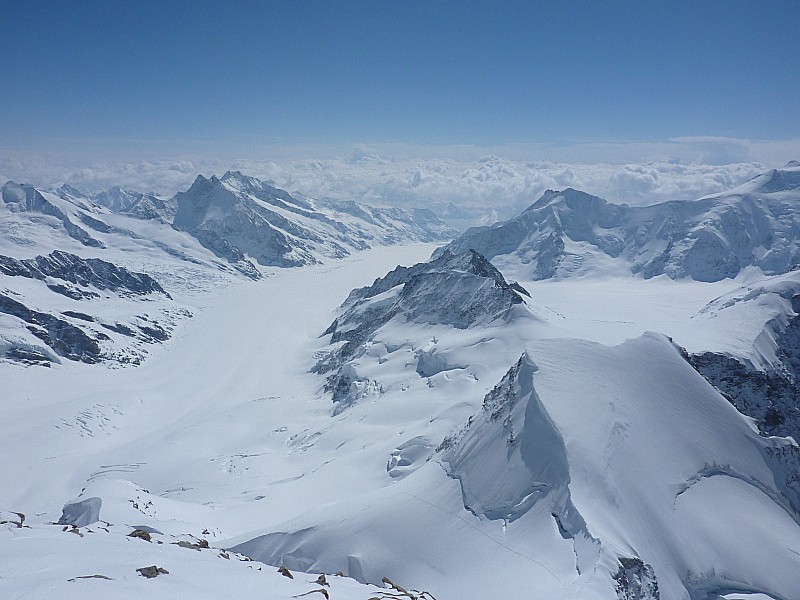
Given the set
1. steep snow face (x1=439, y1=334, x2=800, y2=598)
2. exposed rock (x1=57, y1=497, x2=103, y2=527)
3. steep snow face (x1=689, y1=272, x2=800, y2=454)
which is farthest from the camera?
steep snow face (x1=689, y1=272, x2=800, y2=454)

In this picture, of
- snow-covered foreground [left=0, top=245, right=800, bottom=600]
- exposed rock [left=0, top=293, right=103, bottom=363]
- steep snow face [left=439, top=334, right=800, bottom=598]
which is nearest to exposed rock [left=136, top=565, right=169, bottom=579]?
snow-covered foreground [left=0, top=245, right=800, bottom=600]

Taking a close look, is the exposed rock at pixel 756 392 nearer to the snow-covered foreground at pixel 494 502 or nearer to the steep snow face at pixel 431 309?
the snow-covered foreground at pixel 494 502

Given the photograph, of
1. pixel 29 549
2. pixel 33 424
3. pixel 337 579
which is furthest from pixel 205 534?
pixel 33 424

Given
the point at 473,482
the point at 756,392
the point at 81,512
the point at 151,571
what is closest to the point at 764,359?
the point at 756,392

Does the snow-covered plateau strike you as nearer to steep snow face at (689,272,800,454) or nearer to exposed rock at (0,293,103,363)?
steep snow face at (689,272,800,454)

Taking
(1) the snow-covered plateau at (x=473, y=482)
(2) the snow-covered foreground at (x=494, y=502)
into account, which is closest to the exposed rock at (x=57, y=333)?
(1) the snow-covered plateau at (x=473, y=482)

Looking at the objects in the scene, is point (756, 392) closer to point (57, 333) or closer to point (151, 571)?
point (151, 571)
